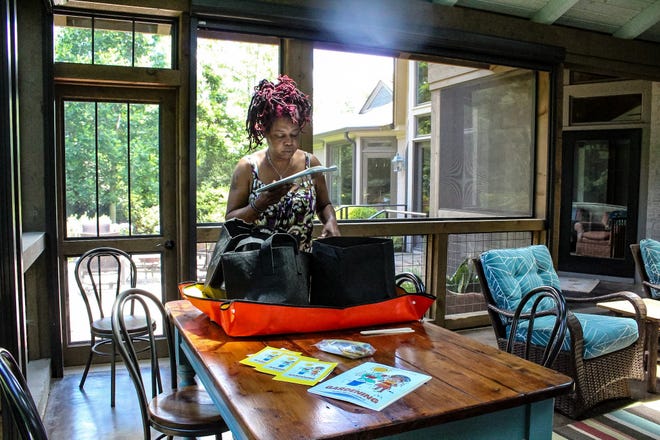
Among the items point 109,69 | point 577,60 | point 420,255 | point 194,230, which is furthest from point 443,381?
point 577,60

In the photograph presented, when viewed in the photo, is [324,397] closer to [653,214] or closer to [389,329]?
[389,329]

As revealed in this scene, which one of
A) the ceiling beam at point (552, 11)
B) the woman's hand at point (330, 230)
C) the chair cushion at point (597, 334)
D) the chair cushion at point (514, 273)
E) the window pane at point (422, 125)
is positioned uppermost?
the ceiling beam at point (552, 11)

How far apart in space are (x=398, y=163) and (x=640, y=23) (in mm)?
2628

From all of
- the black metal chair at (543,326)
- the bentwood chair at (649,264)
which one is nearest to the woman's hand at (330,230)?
the black metal chair at (543,326)

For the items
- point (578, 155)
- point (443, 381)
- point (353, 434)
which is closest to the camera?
point (353, 434)

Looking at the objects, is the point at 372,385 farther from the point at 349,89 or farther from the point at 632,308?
the point at 349,89

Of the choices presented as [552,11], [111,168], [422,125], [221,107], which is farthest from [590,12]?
[111,168]

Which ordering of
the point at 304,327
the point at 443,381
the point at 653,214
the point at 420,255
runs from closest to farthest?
the point at 443,381
the point at 304,327
the point at 420,255
the point at 653,214

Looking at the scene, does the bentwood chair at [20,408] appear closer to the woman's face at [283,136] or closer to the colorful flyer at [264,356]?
the colorful flyer at [264,356]

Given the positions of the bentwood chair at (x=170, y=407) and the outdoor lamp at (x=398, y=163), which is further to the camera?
the outdoor lamp at (x=398, y=163)

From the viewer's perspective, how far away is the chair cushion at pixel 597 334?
3.06 metres

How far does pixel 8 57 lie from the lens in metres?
2.15

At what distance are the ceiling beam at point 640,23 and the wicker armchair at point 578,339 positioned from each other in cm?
287

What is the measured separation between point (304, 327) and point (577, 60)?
14.6 ft
